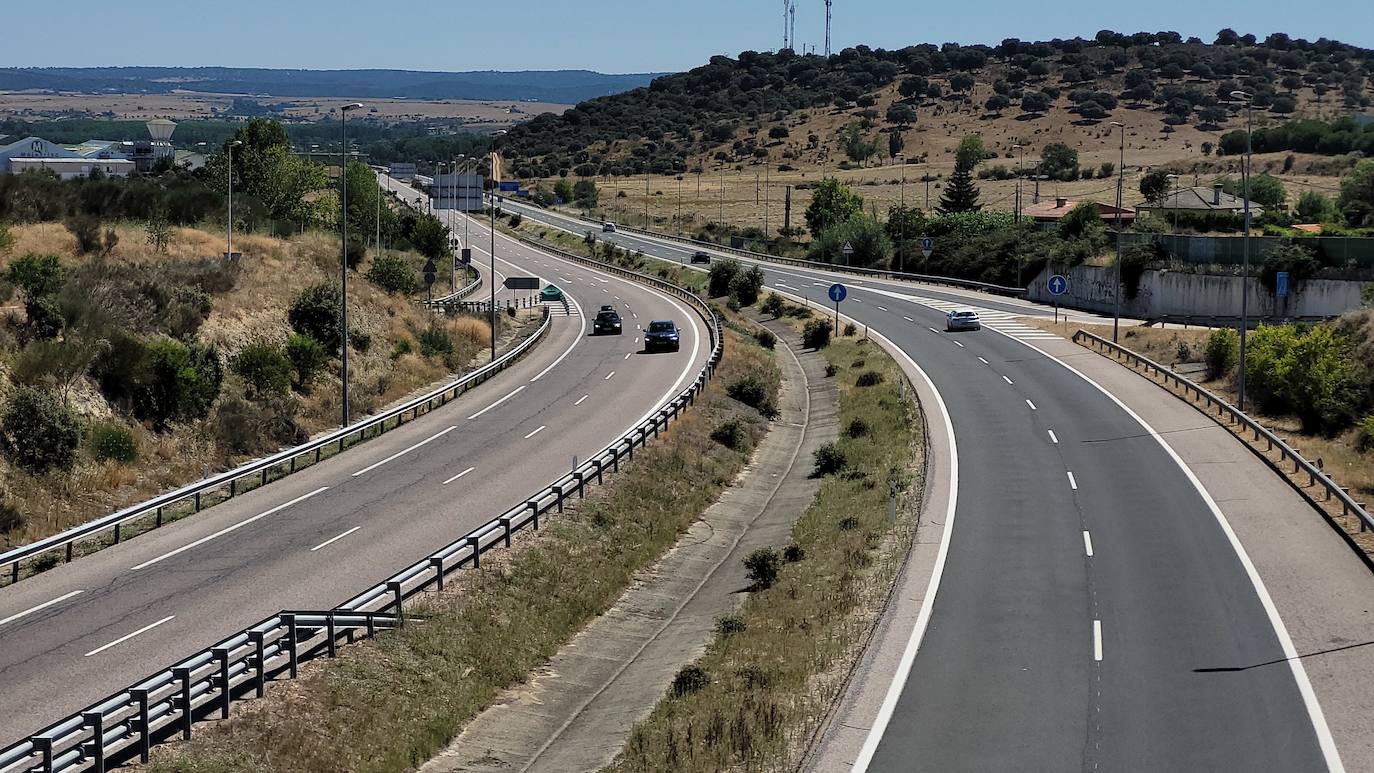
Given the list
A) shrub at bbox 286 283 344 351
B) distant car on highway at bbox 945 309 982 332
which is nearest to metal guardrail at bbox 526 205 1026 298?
distant car on highway at bbox 945 309 982 332

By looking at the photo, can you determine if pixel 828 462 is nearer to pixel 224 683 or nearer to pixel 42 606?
pixel 42 606

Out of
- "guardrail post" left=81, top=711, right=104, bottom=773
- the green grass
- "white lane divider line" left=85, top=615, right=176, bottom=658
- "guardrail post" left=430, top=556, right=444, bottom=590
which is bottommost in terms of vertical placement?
the green grass

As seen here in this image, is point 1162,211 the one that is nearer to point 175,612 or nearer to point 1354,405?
point 1354,405

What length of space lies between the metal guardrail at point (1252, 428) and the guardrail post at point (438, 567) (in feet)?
55.3

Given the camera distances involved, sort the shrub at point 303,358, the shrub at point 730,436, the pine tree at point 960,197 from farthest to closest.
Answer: the pine tree at point 960,197, the shrub at point 303,358, the shrub at point 730,436

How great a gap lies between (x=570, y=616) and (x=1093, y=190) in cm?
13523

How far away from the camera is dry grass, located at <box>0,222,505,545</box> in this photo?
3181 cm

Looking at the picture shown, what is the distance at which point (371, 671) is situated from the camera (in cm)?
2147

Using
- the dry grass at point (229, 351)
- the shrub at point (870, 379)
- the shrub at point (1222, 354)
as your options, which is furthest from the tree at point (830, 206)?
the shrub at point (1222, 354)

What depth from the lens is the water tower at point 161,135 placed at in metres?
131

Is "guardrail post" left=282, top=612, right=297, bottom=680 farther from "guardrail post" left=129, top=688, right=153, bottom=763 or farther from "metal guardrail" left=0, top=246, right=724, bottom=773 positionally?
"guardrail post" left=129, top=688, right=153, bottom=763

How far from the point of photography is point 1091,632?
22.5 metres

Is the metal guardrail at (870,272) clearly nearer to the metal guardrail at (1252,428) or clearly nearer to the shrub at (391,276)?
the metal guardrail at (1252,428)

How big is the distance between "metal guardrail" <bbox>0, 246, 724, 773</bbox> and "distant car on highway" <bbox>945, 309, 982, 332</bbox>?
42.9 m
